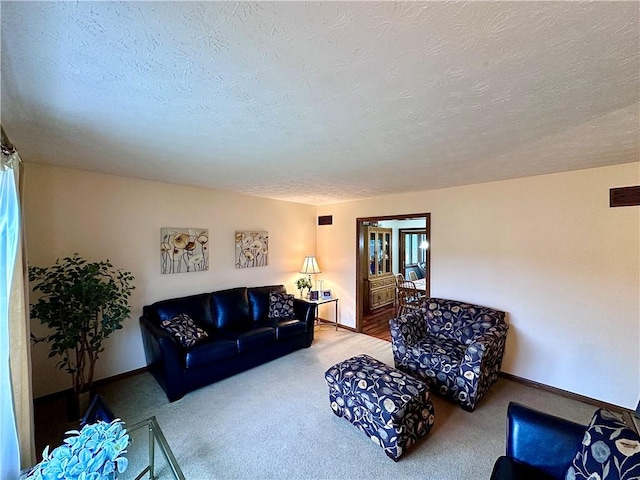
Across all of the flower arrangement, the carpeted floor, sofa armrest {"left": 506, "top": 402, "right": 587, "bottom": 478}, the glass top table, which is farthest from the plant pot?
sofa armrest {"left": 506, "top": 402, "right": 587, "bottom": 478}

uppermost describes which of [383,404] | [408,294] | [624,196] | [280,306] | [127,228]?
[624,196]

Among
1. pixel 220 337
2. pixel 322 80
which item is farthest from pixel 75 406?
pixel 322 80

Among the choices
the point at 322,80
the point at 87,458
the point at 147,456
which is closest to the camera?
the point at 87,458

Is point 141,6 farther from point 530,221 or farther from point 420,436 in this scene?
point 530,221

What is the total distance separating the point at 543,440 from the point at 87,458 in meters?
2.17

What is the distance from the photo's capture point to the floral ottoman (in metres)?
1.94

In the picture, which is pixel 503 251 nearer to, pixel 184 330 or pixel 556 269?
pixel 556 269

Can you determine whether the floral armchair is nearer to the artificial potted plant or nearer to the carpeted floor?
the carpeted floor

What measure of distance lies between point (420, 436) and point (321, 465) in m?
0.84

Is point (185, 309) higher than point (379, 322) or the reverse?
higher

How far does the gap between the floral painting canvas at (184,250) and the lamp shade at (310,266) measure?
1.79 metres

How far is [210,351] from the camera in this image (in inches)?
113

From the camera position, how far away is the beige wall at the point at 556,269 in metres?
2.56

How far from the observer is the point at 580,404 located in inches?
106
